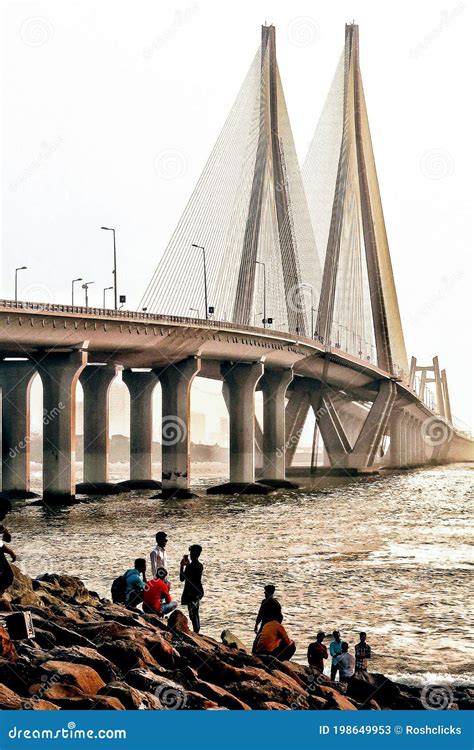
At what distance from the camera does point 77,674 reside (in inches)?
540

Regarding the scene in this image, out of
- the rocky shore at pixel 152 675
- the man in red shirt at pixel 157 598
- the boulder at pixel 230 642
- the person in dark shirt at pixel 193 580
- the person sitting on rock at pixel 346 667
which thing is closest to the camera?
the rocky shore at pixel 152 675

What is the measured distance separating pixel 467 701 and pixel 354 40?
89777mm

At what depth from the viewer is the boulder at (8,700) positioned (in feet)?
41.4

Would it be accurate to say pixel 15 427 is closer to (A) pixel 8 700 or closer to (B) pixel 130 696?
(B) pixel 130 696

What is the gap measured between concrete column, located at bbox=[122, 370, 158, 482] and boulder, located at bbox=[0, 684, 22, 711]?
75.3m

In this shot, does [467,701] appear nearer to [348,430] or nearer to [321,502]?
[321,502]

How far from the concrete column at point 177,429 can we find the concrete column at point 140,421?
35.6 ft

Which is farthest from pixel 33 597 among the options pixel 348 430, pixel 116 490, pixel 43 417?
pixel 348 430

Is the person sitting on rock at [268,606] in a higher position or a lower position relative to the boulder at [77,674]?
higher

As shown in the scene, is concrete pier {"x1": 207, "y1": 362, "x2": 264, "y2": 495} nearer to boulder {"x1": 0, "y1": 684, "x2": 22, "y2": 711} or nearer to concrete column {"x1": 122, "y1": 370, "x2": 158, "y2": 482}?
concrete column {"x1": 122, "y1": 370, "x2": 158, "y2": 482}

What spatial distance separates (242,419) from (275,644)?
67.9m

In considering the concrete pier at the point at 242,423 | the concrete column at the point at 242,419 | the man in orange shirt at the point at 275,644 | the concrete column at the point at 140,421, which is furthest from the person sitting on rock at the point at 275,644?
the concrete column at the point at 140,421

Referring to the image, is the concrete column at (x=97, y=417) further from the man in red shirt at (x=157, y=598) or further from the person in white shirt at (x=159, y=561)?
the person in white shirt at (x=159, y=561)

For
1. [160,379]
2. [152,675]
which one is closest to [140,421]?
[160,379]
